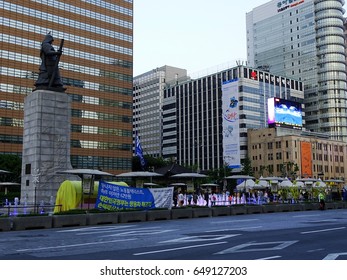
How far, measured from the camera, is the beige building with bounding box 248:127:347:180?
126375mm

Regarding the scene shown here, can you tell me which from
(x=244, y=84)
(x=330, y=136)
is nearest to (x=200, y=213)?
(x=244, y=84)

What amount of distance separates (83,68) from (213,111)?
69579mm

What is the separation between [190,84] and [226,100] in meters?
27.9

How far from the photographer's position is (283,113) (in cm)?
12700

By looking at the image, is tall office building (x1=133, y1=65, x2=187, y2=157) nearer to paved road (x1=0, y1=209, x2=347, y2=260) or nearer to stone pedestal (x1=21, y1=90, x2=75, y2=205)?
→ stone pedestal (x1=21, y1=90, x2=75, y2=205)

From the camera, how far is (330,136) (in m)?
151

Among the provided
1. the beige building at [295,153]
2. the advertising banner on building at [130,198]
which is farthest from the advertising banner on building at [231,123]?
the advertising banner on building at [130,198]

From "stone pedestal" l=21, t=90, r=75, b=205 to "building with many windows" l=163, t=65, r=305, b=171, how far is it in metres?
104

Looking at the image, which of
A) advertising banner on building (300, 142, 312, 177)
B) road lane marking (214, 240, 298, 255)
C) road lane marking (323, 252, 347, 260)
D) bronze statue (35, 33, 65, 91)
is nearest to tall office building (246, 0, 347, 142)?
advertising banner on building (300, 142, 312, 177)

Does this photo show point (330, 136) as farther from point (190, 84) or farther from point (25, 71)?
point (25, 71)

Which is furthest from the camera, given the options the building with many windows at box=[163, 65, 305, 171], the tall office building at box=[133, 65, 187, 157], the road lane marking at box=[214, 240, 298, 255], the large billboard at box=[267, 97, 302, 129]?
the tall office building at box=[133, 65, 187, 157]

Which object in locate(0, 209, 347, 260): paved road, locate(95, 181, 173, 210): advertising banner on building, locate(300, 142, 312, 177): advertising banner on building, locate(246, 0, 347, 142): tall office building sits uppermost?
locate(246, 0, 347, 142): tall office building

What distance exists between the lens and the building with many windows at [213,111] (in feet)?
456

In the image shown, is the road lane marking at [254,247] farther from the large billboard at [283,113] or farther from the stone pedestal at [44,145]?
the large billboard at [283,113]
